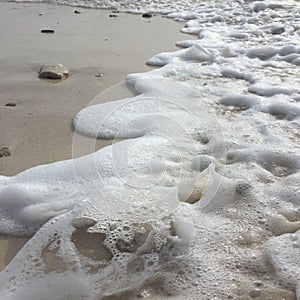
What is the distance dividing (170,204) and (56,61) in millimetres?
2492

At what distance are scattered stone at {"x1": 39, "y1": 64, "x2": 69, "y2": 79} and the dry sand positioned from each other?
0.07 meters

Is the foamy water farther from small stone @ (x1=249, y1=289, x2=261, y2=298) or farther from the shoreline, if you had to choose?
the shoreline

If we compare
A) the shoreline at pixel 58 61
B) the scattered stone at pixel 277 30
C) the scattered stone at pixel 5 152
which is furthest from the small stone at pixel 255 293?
the scattered stone at pixel 277 30

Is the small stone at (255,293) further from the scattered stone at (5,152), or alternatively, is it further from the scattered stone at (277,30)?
the scattered stone at (277,30)

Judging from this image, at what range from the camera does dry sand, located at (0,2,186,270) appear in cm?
271

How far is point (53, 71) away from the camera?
12.4 feet

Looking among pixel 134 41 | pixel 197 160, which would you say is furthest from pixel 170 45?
pixel 197 160

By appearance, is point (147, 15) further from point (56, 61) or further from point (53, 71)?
point (53, 71)

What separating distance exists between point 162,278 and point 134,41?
3587 millimetres

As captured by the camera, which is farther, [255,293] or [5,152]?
[5,152]

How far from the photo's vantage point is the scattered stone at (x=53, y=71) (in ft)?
12.3

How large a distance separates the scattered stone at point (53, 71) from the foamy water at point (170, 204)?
0.68m

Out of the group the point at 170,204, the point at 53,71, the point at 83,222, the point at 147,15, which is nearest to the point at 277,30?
the point at 147,15

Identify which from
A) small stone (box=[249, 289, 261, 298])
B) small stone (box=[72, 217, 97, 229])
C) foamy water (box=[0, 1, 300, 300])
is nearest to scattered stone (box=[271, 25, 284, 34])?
foamy water (box=[0, 1, 300, 300])
